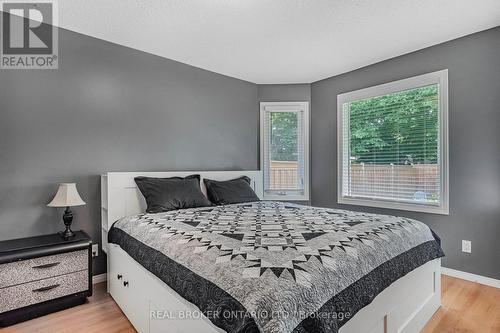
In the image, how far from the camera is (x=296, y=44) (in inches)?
114

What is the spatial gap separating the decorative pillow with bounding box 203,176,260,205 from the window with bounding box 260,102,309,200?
3.18 feet

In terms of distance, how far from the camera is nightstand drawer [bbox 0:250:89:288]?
1.92m

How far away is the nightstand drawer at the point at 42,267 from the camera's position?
1921mm

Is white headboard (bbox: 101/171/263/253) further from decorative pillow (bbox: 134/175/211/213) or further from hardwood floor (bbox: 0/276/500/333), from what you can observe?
hardwood floor (bbox: 0/276/500/333)

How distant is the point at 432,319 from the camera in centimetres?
200

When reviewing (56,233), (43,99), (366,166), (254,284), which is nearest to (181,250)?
(254,284)

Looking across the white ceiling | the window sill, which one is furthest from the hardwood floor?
the white ceiling

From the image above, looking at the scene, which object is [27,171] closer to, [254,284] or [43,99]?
[43,99]

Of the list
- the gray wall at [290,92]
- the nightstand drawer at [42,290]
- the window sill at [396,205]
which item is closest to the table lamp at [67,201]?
the nightstand drawer at [42,290]

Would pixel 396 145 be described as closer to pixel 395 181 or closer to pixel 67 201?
pixel 395 181

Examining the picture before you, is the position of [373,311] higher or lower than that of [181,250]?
lower

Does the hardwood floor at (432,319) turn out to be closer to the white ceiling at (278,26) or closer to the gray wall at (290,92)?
the white ceiling at (278,26)

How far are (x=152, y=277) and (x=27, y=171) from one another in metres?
1.62

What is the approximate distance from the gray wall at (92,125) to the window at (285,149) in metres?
0.79
